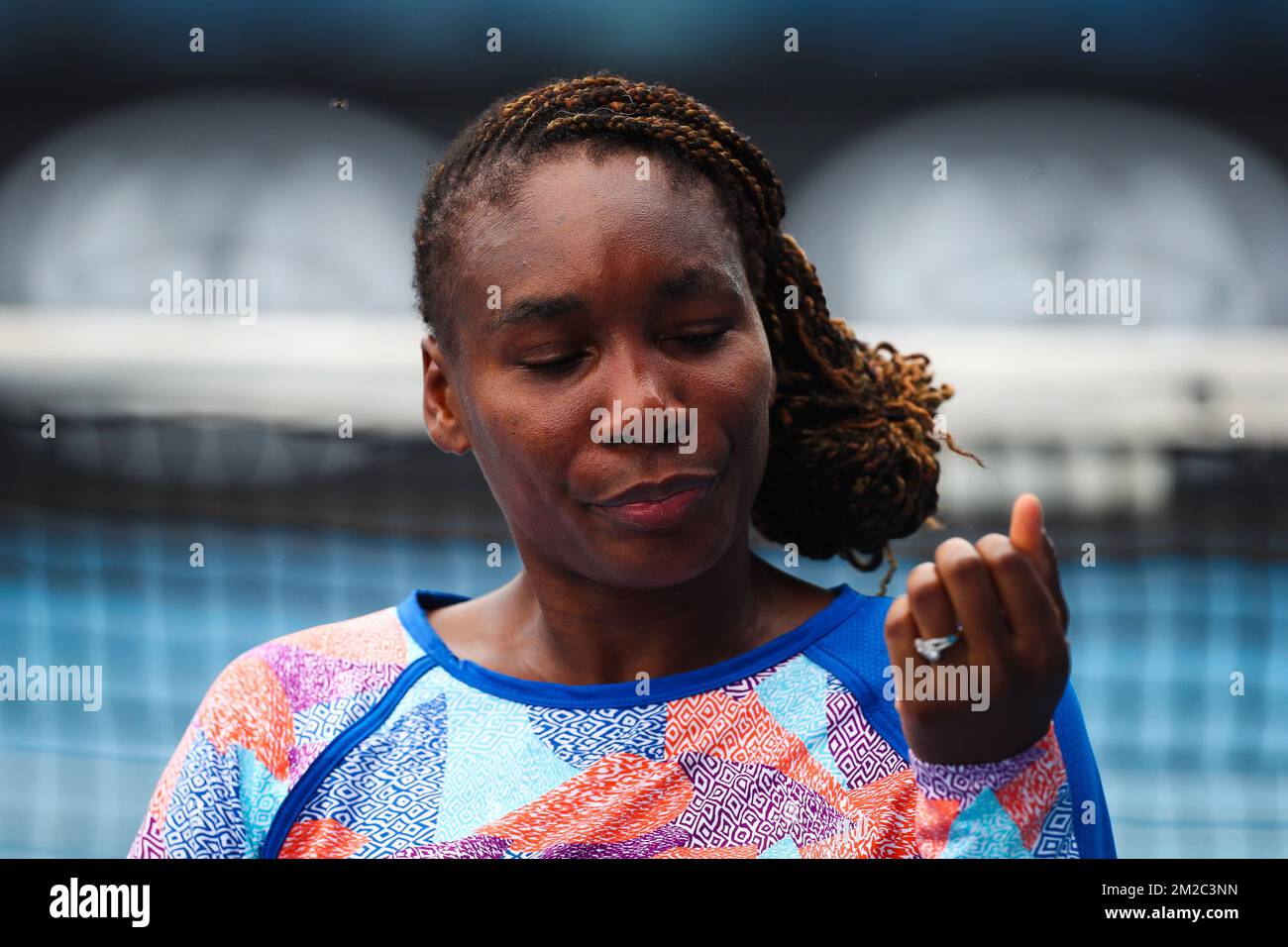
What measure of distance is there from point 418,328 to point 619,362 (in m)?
3.90

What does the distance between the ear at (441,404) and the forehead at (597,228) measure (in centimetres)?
20

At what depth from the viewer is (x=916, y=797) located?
5.91 feet

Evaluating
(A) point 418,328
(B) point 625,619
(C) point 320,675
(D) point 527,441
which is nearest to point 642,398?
(D) point 527,441

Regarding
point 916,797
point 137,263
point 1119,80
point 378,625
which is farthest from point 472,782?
point 1119,80

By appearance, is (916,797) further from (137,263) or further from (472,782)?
(137,263)

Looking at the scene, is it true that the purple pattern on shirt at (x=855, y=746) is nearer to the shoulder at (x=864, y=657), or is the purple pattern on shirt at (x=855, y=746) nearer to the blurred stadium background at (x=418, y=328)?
the shoulder at (x=864, y=657)

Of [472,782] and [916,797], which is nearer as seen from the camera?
[916,797]

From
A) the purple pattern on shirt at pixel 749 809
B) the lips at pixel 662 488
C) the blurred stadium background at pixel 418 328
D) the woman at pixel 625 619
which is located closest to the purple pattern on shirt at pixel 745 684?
the woman at pixel 625 619

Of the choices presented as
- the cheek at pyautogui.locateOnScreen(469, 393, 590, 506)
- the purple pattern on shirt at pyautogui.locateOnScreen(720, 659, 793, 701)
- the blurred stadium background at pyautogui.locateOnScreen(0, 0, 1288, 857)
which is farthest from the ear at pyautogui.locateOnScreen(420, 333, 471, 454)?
the blurred stadium background at pyautogui.locateOnScreen(0, 0, 1288, 857)

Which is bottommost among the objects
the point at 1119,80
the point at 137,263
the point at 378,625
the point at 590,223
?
the point at 378,625

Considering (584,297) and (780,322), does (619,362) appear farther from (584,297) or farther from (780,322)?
(780,322)

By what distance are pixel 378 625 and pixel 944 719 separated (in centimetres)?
98

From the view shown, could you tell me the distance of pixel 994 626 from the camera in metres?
1.46

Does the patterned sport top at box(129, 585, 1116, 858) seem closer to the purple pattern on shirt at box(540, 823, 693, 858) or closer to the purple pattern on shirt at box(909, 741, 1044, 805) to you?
the purple pattern on shirt at box(540, 823, 693, 858)
